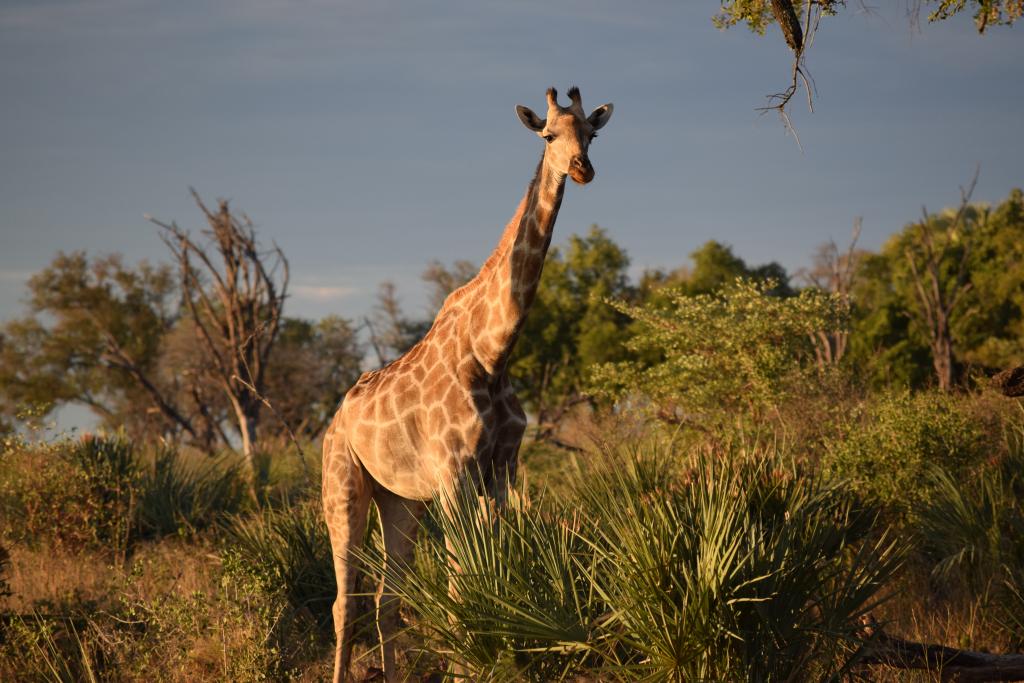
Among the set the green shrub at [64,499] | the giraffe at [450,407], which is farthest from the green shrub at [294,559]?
the green shrub at [64,499]

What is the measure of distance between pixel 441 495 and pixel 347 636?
1796mm

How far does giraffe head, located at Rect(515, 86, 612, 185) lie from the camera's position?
6.04 metres

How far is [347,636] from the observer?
756 centimetres

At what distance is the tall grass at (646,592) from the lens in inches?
197

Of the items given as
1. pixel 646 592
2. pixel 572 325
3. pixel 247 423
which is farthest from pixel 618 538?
pixel 572 325

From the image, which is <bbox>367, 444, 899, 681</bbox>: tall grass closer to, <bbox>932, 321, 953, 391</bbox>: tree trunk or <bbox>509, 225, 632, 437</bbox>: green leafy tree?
<bbox>932, 321, 953, 391</bbox>: tree trunk

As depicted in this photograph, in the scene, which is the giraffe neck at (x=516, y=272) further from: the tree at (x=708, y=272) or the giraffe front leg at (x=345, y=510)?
the tree at (x=708, y=272)

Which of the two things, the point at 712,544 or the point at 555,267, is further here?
the point at 555,267

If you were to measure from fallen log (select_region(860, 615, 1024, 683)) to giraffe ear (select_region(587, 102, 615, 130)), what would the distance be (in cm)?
376

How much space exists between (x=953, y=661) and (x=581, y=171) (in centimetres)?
410

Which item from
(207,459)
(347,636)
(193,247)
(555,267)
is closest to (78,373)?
(555,267)

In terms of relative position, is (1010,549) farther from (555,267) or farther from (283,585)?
(555,267)

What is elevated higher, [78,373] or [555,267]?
[555,267]

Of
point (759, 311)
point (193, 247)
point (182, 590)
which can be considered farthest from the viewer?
point (193, 247)
